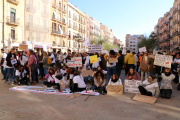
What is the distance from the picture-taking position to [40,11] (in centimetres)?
3353

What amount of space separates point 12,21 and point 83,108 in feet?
82.7

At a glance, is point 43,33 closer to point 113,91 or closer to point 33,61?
point 33,61

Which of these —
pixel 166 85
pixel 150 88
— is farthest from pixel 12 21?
pixel 166 85

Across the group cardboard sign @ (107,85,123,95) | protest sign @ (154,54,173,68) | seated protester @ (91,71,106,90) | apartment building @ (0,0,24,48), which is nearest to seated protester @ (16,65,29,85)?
seated protester @ (91,71,106,90)

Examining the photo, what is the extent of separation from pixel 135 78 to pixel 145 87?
875 mm

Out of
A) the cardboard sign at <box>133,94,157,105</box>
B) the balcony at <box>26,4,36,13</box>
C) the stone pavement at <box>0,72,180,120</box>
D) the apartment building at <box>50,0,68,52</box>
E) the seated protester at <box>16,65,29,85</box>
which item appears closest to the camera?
the stone pavement at <box>0,72,180,120</box>

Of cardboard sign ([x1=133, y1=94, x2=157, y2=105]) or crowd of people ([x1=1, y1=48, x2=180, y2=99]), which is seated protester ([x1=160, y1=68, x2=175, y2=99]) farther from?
cardboard sign ([x1=133, y1=94, x2=157, y2=105])

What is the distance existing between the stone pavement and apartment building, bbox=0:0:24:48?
2144cm

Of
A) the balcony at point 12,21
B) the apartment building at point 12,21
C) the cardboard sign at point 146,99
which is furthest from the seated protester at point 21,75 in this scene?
the balcony at point 12,21

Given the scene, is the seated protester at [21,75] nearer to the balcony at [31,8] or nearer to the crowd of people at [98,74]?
the crowd of people at [98,74]

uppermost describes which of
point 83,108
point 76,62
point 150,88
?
point 76,62

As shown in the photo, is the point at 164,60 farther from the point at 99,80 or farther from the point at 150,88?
the point at 99,80

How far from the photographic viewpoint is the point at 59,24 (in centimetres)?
4053

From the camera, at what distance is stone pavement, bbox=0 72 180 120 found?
427 centimetres
